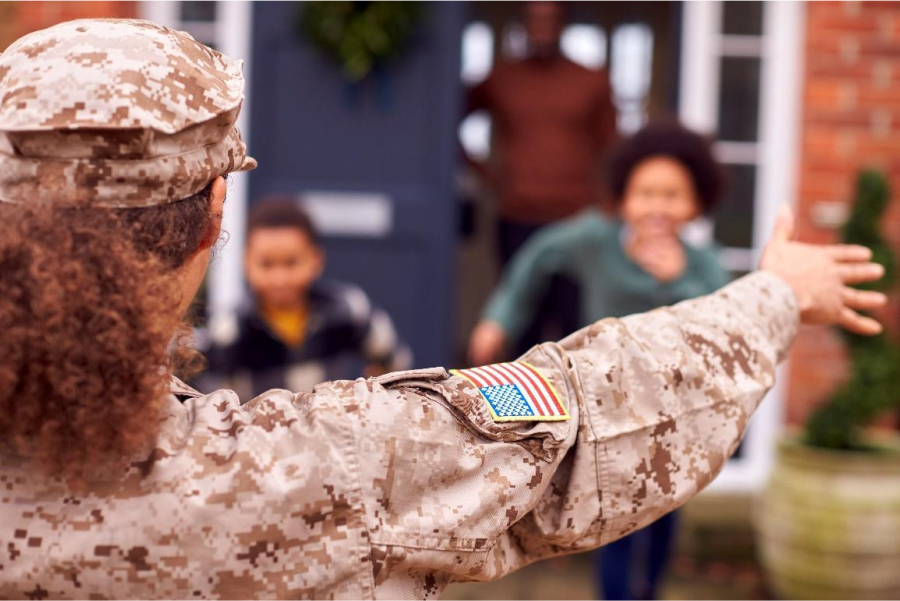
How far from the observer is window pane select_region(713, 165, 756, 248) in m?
4.89

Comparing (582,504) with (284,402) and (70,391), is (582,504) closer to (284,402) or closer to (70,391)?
(284,402)

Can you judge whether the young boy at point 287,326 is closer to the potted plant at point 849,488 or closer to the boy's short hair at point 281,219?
the boy's short hair at point 281,219

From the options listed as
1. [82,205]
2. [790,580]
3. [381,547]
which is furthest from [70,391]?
[790,580]

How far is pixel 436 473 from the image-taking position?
1373 millimetres

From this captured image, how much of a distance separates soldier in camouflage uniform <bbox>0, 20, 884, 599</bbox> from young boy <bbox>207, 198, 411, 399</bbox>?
6.68 feet

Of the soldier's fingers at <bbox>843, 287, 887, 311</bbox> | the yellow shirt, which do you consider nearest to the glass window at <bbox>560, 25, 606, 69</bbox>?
the yellow shirt

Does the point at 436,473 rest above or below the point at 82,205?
below

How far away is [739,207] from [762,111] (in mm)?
406

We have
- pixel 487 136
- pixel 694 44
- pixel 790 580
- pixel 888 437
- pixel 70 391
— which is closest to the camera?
pixel 70 391

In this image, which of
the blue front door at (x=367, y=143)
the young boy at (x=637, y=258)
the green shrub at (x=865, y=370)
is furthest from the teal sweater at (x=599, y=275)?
the blue front door at (x=367, y=143)

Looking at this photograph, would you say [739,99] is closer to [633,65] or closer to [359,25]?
[359,25]

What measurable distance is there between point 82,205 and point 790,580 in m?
3.48

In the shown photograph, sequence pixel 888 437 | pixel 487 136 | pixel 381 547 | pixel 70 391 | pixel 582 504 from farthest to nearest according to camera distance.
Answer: pixel 487 136, pixel 888 437, pixel 582 504, pixel 381 547, pixel 70 391

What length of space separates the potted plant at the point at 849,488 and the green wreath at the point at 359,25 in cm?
190
